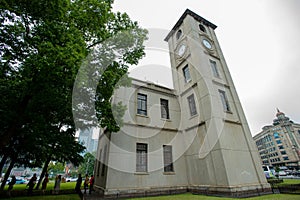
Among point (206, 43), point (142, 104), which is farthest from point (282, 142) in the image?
point (142, 104)

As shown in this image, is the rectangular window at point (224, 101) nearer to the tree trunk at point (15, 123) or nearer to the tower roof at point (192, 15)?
the tower roof at point (192, 15)

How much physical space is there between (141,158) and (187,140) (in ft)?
16.0

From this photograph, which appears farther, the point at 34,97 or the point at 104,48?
the point at 104,48

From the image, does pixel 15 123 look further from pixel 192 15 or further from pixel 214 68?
pixel 192 15

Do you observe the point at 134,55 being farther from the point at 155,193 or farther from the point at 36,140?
the point at 155,193

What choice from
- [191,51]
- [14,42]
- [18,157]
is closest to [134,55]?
[14,42]

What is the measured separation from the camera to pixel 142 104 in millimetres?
15719

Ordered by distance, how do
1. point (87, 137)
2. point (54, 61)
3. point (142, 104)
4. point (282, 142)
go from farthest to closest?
point (282, 142) → point (87, 137) → point (142, 104) → point (54, 61)

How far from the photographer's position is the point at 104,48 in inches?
440

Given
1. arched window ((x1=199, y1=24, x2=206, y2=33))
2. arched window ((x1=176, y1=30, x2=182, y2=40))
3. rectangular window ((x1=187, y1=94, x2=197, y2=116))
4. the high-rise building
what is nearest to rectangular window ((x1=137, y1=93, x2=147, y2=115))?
the high-rise building

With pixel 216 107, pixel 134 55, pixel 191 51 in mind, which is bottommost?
pixel 216 107

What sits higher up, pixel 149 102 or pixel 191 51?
pixel 191 51

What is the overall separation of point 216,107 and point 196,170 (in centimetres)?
567

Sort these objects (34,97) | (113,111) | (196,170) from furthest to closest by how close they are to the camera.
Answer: (196,170)
(113,111)
(34,97)
